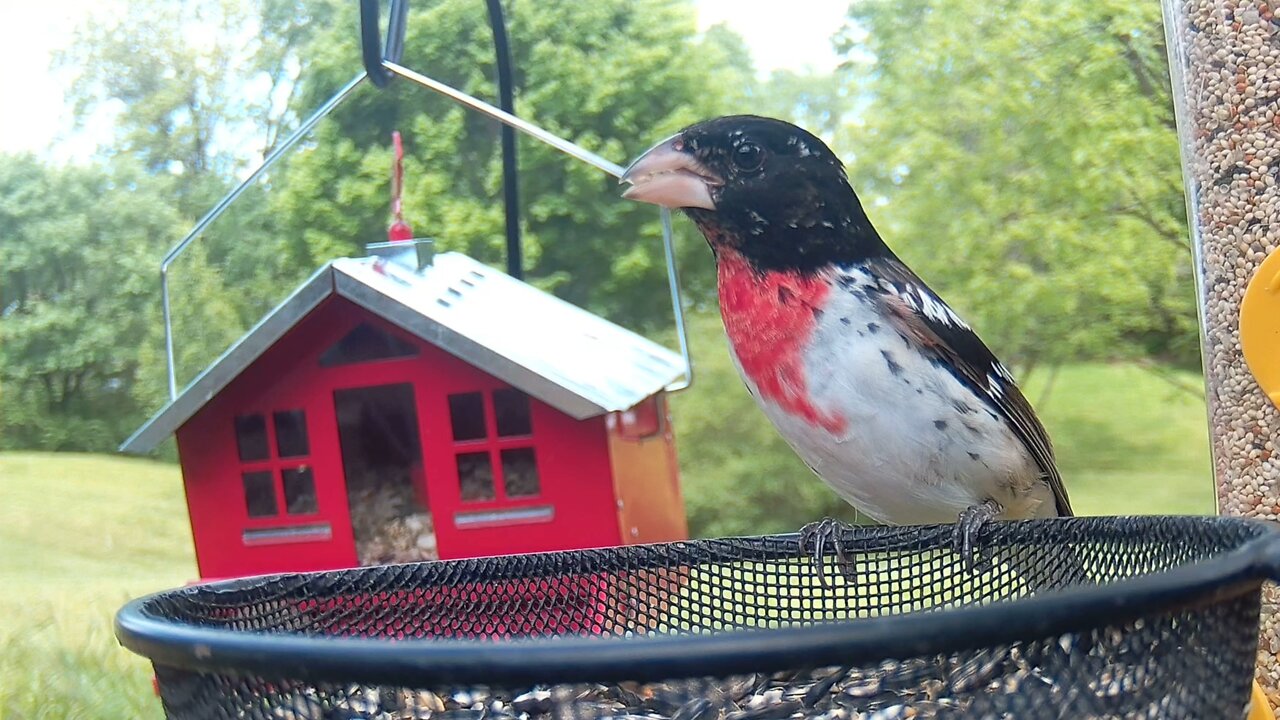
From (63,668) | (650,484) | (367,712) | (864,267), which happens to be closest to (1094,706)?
(367,712)

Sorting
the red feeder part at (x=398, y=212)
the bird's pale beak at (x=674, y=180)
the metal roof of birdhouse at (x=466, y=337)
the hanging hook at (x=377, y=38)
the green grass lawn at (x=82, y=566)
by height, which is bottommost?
the green grass lawn at (x=82, y=566)

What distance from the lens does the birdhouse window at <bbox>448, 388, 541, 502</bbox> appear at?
34.3 inches

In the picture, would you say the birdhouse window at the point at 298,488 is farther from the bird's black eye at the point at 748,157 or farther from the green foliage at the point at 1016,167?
the green foliage at the point at 1016,167

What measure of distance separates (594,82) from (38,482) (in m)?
0.70

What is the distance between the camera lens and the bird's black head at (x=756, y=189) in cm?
68

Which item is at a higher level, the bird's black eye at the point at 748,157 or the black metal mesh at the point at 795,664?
the bird's black eye at the point at 748,157

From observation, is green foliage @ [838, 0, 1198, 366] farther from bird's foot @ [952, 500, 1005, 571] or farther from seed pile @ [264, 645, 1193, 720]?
seed pile @ [264, 645, 1193, 720]

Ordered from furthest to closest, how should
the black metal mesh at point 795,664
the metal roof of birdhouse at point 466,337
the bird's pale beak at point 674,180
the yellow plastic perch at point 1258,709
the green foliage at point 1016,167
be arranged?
the green foliage at point 1016,167, the metal roof of birdhouse at point 466,337, the bird's pale beak at point 674,180, the yellow plastic perch at point 1258,709, the black metal mesh at point 795,664

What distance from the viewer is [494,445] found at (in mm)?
871

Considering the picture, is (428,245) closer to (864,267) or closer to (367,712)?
(864,267)

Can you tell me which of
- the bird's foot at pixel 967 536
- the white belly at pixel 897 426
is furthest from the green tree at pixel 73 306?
the bird's foot at pixel 967 536

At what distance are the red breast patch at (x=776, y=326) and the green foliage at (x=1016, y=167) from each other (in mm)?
718

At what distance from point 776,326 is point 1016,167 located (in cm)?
88

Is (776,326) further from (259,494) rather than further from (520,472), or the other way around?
(259,494)
